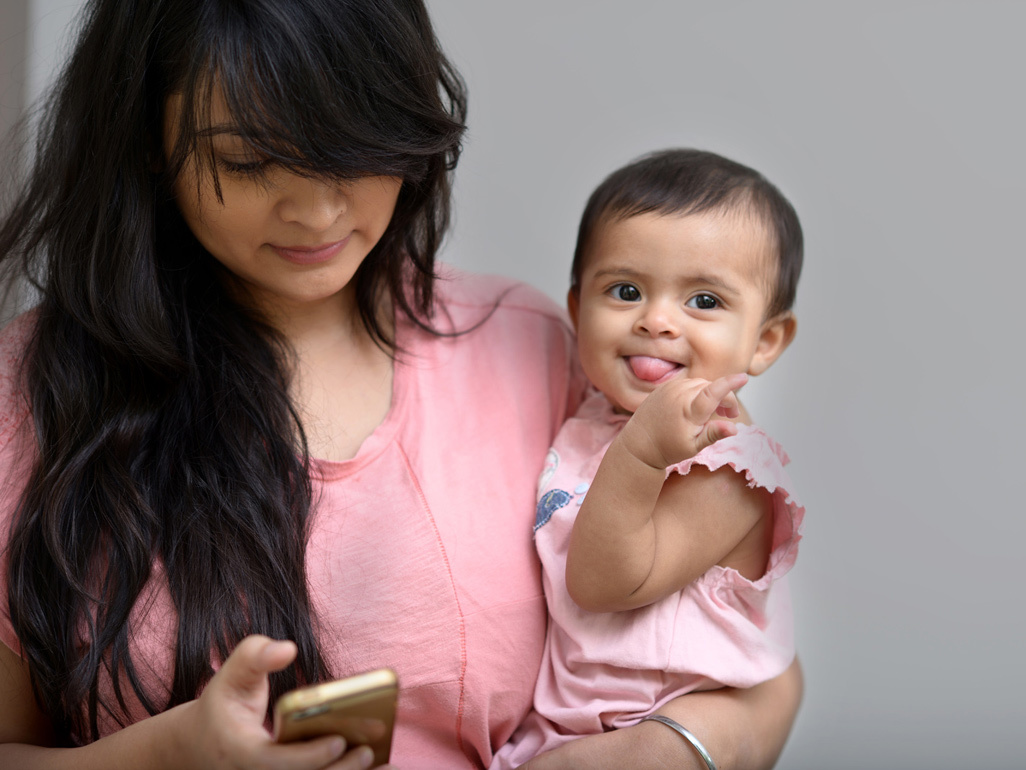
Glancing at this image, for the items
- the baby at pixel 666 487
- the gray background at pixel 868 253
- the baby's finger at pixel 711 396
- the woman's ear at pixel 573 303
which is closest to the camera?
the baby's finger at pixel 711 396

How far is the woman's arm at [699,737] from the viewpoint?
99 centimetres

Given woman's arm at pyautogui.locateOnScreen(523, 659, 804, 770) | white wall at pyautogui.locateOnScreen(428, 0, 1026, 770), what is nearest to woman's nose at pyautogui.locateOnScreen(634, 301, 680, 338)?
woman's arm at pyautogui.locateOnScreen(523, 659, 804, 770)

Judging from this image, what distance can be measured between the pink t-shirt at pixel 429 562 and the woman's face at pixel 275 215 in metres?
0.20

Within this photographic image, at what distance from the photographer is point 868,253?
168 cm

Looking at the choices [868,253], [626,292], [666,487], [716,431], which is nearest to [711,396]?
[716,431]

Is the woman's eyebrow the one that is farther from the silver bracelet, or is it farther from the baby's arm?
the silver bracelet

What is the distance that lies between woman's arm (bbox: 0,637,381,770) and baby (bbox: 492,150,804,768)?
348 millimetres

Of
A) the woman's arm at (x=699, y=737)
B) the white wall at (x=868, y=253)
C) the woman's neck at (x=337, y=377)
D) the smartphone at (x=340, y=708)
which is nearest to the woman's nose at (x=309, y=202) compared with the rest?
the woman's neck at (x=337, y=377)

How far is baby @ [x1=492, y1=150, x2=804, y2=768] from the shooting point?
97 centimetres

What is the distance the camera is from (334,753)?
27.9 inches

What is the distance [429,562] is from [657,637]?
0.25m

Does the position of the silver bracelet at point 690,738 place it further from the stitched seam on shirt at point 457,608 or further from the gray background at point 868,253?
the gray background at point 868,253

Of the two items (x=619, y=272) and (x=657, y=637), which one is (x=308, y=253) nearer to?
(x=619, y=272)

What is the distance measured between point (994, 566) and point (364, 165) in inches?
52.3
